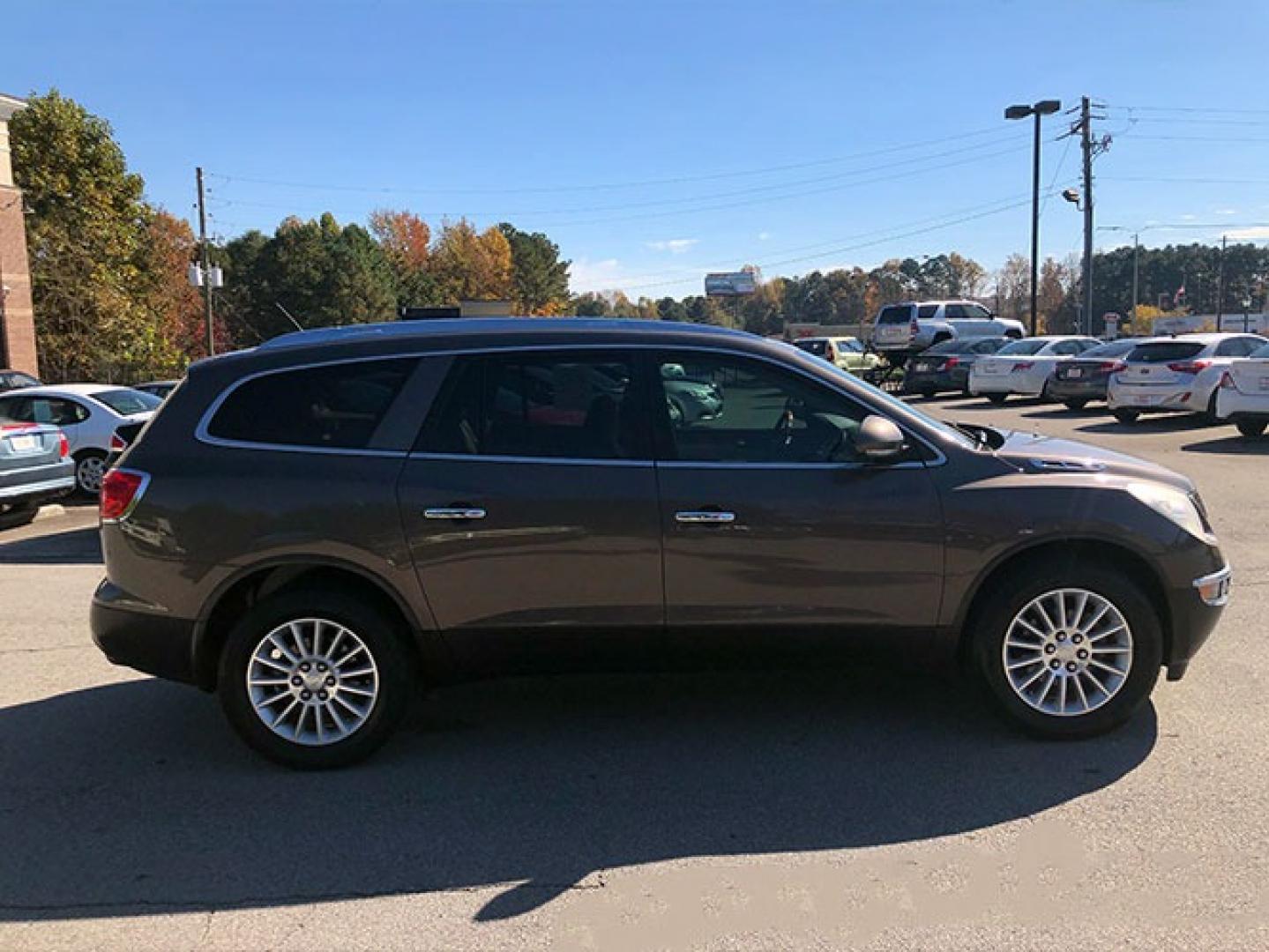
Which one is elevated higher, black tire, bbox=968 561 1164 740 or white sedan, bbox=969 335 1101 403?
white sedan, bbox=969 335 1101 403

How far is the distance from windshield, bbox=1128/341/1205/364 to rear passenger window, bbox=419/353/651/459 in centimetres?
1582

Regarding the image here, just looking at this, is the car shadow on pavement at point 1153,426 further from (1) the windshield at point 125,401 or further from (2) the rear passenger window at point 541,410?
(1) the windshield at point 125,401

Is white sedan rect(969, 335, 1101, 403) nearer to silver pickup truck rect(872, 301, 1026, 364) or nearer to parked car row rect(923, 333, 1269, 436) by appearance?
parked car row rect(923, 333, 1269, 436)

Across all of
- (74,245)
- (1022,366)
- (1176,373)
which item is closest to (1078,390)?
(1022,366)

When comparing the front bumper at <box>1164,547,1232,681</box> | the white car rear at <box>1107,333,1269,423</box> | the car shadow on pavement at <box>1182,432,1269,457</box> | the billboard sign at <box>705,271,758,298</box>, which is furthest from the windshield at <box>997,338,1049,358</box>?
the billboard sign at <box>705,271,758,298</box>

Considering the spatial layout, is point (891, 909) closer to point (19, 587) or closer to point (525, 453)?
point (525, 453)

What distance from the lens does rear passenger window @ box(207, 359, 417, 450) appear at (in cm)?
420

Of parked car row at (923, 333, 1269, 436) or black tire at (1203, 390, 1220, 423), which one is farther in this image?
black tire at (1203, 390, 1220, 423)

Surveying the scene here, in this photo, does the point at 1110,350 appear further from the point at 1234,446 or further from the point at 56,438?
the point at 56,438

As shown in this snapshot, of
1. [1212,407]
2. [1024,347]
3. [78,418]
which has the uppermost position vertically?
[1024,347]

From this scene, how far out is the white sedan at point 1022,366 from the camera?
73.5 ft

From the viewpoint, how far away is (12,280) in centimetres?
3142

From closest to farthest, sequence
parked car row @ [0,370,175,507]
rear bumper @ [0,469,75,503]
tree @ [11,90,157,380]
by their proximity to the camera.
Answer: rear bumper @ [0,469,75,503]
parked car row @ [0,370,175,507]
tree @ [11,90,157,380]

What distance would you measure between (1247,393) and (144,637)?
49.4ft
